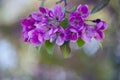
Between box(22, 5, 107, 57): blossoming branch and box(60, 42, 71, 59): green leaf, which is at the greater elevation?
box(22, 5, 107, 57): blossoming branch

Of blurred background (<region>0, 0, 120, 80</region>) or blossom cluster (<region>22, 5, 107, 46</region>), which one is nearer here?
blossom cluster (<region>22, 5, 107, 46</region>)

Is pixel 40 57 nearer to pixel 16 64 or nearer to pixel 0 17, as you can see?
pixel 16 64

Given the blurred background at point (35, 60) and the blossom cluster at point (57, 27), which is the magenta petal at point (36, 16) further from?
the blurred background at point (35, 60)

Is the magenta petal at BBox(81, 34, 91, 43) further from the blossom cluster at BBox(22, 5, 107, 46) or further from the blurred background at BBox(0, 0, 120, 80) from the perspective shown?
the blurred background at BBox(0, 0, 120, 80)

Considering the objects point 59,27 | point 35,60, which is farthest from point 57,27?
point 35,60

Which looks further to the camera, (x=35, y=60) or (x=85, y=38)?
(x=35, y=60)

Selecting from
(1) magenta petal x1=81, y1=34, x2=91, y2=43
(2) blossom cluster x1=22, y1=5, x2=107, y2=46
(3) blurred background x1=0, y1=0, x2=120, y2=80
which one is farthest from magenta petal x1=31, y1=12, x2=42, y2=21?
(3) blurred background x1=0, y1=0, x2=120, y2=80

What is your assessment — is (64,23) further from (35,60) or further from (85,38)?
(35,60)

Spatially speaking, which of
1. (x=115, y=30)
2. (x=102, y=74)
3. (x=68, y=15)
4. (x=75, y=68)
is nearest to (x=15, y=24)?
(x=75, y=68)
